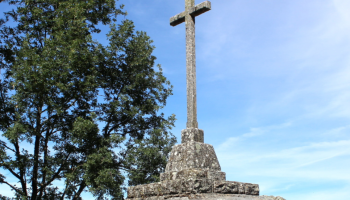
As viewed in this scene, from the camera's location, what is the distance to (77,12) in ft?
46.8

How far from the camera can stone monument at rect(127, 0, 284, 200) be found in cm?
604

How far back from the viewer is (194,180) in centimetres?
593

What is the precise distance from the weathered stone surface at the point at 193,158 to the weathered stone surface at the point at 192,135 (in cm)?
14

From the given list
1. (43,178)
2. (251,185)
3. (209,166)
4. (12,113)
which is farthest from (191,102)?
(12,113)

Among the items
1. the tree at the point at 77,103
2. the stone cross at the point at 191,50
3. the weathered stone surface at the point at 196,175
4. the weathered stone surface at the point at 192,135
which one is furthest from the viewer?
the tree at the point at 77,103

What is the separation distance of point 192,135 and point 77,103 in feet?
29.5

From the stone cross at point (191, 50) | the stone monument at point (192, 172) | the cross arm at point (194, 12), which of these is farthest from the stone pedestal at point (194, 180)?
the cross arm at point (194, 12)

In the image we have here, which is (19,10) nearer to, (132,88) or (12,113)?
(12,113)

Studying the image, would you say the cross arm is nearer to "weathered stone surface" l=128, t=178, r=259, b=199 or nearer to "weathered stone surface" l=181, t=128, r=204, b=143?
"weathered stone surface" l=181, t=128, r=204, b=143

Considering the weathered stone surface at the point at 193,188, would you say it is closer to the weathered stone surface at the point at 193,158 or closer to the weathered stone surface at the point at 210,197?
the weathered stone surface at the point at 210,197

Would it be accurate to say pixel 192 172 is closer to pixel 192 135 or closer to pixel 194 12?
pixel 192 135

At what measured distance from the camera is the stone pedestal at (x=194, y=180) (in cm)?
600

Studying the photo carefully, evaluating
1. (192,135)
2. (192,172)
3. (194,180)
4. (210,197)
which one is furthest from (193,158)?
(210,197)

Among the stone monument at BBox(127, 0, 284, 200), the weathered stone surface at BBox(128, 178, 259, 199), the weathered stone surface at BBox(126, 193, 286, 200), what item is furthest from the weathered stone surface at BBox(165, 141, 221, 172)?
the weathered stone surface at BBox(126, 193, 286, 200)
